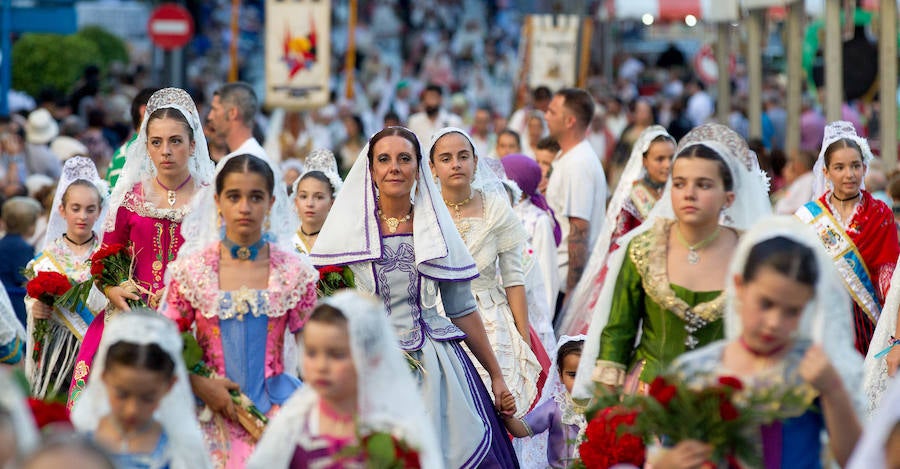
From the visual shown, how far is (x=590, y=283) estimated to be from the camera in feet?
33.0

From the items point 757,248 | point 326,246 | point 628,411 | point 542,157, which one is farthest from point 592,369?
point 542,157

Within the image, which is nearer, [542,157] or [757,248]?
[757,248]

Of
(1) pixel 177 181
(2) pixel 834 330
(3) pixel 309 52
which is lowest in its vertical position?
(2) pixel 834 330

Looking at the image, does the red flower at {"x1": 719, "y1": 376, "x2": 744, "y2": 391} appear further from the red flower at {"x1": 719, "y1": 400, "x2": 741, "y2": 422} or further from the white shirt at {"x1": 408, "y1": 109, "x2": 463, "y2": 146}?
the white shirt at {"x1": 408, "y1": 109, "x2": 463, "y2": 146}

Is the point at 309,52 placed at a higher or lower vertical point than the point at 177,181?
higher

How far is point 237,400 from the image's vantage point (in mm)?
5895

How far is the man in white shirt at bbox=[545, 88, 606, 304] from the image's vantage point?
10.7m

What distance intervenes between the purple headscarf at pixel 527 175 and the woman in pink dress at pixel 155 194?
3.06 meters

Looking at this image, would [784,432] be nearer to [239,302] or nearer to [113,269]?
[239,302]

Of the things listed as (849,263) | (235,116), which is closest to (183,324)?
(235,116)

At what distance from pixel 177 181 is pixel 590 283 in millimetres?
3292

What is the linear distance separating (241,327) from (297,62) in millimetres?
12609

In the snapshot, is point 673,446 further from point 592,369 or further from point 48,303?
point 48,303

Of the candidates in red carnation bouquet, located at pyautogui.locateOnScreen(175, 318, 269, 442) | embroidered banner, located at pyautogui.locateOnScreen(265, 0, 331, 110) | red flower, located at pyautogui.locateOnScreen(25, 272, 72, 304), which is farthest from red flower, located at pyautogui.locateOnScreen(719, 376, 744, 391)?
embroidered banner, located at pyautogui.locateOnScreen(265, 0, 331, 110)
